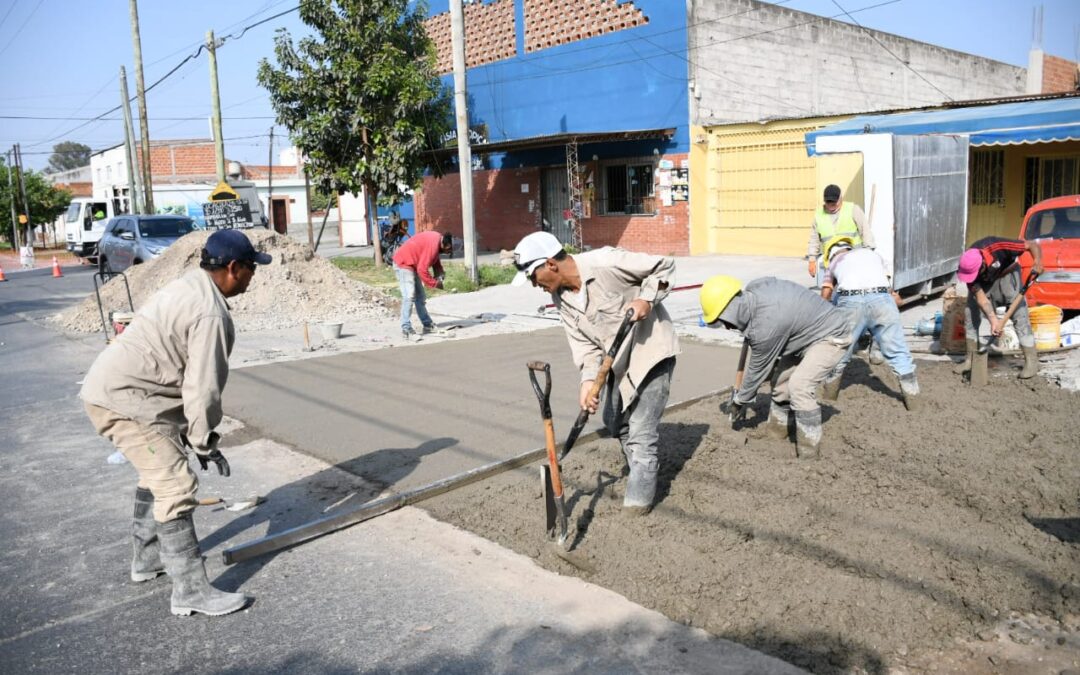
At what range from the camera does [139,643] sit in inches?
151

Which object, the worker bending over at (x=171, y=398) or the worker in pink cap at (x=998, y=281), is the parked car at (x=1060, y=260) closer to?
the worker in pink cap at (x=998, y=281)

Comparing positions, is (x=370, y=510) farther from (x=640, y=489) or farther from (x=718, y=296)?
(x=718, y=296)

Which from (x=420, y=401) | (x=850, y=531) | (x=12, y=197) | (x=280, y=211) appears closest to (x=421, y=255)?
(x=420, y=401)

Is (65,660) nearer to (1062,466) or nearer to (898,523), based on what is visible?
(898,523)

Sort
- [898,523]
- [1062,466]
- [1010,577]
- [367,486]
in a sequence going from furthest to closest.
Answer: [367,486] < [1062,466] < [898,523] < [1010,577]

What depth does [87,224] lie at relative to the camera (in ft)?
107

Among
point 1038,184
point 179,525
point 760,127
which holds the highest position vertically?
point 760,127

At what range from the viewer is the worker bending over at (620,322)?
180 inches

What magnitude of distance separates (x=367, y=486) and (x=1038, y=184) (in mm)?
17820

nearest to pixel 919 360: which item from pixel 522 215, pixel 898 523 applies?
pixel 898 523

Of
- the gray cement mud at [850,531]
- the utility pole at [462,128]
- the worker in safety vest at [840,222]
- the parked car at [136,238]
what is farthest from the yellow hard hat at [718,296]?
the parked car at [136,238]

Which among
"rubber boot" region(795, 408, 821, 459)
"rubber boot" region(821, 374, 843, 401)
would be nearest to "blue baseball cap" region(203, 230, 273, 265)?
"rubber boot" region(795, 408, 821, 459)

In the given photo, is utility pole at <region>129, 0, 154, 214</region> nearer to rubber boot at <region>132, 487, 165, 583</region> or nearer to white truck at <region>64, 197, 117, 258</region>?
white truck at <region>64, 197, 117, 258</region>

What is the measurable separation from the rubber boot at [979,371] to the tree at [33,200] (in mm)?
55140
